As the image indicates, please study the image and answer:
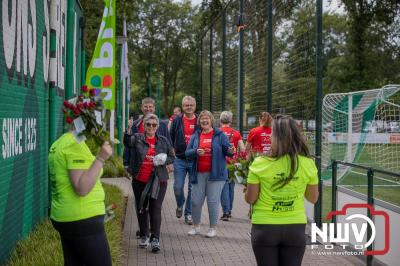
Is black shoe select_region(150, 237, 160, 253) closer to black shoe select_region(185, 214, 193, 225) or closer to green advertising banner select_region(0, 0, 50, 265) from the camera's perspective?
green advertising banner select_region(0, 0, 50, 265)

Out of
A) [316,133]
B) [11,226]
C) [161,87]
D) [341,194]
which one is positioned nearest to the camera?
[11,226]

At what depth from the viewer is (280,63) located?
11.6 m

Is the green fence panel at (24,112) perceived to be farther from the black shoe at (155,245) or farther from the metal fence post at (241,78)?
the metal fence post at (241,78)

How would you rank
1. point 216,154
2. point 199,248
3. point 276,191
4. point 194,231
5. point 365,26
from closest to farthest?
1. point 276,191
2. point 199,248
3. point 216,154
4. point 194,231
5. point 365,26

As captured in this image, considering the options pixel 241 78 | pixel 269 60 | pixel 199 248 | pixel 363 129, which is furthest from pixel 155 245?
pixel 363 129

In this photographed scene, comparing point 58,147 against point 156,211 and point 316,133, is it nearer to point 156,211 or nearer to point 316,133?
point 156,211

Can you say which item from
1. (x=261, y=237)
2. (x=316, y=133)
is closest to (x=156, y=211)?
(x=316, y=133)

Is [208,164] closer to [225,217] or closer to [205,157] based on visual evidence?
[205,157]

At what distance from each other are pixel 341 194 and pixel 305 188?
3.96m

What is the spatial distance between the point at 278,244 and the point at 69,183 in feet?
4.93

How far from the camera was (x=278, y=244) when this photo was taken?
4.36m

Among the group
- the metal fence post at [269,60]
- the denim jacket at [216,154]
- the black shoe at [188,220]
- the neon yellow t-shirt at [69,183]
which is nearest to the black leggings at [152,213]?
the denim jacket at [216,154]

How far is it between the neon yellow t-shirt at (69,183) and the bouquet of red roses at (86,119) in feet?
0.27

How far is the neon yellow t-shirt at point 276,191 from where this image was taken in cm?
432
